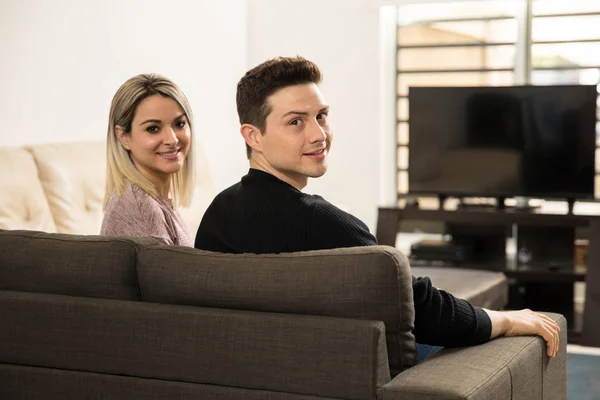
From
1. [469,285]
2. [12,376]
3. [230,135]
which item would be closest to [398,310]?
[12,376]

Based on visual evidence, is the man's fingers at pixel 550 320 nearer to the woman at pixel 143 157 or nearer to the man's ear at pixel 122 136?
the woman at pixel 143 157

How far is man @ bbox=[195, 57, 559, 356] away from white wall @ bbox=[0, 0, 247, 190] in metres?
2.48

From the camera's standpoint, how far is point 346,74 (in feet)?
21.8

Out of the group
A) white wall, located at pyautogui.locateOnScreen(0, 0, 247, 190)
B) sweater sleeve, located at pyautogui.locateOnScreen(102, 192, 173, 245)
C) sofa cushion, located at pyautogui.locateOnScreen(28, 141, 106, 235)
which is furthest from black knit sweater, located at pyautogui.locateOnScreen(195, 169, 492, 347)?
white wall, located at pyautogui.locateOnScreen(0, 0, 247, 190)

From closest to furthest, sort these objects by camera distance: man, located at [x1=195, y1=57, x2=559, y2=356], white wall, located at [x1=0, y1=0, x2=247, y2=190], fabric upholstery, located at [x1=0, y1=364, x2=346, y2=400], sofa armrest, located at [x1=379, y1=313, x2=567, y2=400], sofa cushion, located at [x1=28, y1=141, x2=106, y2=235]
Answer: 1. sofa armrest, located at [x1=379, y1=313, x2=567, y2=400]
2. fabric upholstery, located at [x1=0, y1=364, x2=346, y2=400]
3. man, located at [x1=195, y1=57, x2=559, y2=356]
4. sofa cushion, located at [x1=28, y1=141, x2=106, y2=235]
5. white wall, located at [x1=0, y1=0, x2=247, y2=190]

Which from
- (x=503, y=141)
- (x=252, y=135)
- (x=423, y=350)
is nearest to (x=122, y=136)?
(x=252, y=135)

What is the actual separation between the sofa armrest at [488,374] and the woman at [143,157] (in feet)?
3.39

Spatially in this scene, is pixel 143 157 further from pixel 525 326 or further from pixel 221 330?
pixel 525 326

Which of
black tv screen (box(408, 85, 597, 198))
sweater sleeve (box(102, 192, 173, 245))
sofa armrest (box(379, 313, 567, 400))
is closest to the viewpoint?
sofa armrest (box(379, 313, 567, 400))

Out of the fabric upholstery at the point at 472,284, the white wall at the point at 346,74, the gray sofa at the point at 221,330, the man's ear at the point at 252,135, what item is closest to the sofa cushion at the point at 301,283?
the gray sofa at the point at 221,330

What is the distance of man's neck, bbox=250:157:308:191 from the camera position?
93.0 inches

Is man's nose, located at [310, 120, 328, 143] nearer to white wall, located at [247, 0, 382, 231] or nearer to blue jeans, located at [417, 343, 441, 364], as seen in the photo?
blue jeans, located at [417, 343, 441, 364]

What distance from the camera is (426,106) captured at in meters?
5.71

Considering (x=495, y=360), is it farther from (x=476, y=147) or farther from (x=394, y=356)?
(x=476, y=147)
